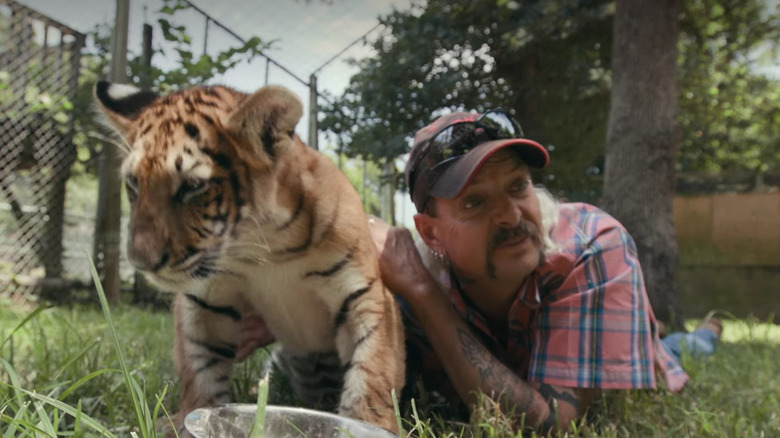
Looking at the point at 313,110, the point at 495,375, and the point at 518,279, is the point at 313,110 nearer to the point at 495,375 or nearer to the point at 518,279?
the point at 518,279

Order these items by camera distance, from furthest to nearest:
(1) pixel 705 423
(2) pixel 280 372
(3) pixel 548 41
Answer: (3) pixel 548 41, (2) pixel 280 372, (1) pixel 705 423

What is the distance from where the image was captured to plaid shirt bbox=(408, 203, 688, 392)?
2.18 metres

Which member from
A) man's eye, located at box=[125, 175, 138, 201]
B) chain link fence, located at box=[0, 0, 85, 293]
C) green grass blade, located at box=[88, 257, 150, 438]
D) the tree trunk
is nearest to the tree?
the tree trunk

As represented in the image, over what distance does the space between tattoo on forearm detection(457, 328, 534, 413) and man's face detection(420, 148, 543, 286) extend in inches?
10.9

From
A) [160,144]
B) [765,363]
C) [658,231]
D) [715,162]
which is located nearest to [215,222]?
[160,144]

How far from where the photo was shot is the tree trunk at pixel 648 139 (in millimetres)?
5340

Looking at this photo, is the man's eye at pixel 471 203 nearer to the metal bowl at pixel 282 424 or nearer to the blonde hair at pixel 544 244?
the blonde hair at pixel 544 244

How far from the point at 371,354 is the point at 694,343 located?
2613mm

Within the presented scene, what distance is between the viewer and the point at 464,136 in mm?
2340

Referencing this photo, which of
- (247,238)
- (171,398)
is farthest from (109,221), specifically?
(247,238)

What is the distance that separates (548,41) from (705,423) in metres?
5.78

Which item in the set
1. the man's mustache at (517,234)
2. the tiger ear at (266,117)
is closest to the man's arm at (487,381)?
the man's mustache at (517,234)

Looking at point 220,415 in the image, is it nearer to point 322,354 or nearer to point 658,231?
point 322,354

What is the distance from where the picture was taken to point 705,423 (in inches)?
78.5
